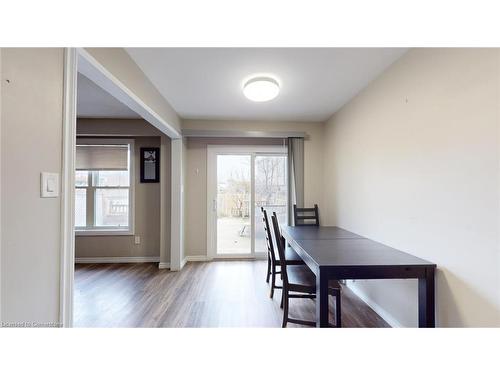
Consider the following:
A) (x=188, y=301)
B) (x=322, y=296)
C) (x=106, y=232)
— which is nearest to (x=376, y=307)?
(x=322, y=296)

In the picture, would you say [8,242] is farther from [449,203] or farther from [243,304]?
[449,203]

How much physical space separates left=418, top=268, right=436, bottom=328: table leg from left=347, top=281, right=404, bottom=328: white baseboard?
0.48 m

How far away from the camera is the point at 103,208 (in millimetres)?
3998

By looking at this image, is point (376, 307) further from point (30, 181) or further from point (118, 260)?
point (118, 260)

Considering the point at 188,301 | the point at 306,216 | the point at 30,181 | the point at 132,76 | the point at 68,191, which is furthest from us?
the point at 306,216

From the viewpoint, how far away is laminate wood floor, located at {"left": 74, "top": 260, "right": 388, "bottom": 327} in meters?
2.10

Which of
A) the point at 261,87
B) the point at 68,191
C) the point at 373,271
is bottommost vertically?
the point at 373,271

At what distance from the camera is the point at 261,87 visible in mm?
2246

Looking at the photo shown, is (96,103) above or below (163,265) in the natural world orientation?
above

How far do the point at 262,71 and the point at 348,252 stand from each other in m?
1.85

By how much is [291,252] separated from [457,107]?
7.07 feet

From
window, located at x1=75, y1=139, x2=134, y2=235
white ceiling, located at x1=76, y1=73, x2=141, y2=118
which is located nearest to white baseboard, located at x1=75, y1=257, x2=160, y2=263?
window, located at x1=75, y1=139, x2=134, y2=235

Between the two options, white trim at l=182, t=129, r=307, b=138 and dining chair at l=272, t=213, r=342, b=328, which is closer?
dining chair at l=272, t=213, r=342, b=328

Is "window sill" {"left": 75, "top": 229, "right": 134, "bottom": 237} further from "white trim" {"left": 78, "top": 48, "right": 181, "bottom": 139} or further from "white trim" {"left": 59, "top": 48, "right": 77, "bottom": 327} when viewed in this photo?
"white trim" {"left": 59, "top": 48, "right": 77, "bottom": 327}
